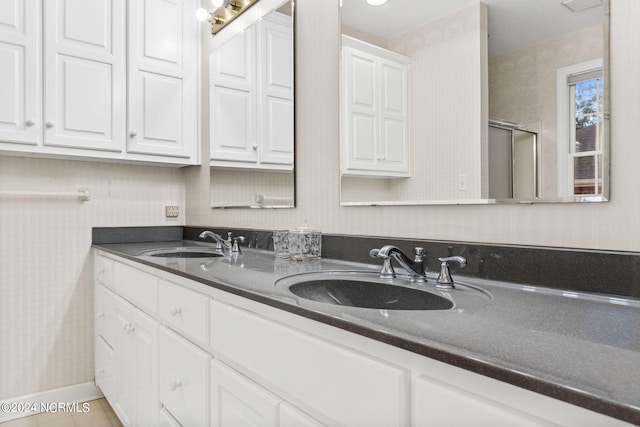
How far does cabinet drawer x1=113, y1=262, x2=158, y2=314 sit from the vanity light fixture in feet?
4.75

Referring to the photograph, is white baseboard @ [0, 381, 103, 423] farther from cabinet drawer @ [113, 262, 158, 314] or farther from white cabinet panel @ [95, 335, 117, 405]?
cabinet drawer @ [113, 262, 158, 314]

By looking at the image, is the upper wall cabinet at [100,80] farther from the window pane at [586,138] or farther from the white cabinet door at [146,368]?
the window pane at [586,138]

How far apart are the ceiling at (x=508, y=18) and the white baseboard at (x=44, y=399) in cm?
246

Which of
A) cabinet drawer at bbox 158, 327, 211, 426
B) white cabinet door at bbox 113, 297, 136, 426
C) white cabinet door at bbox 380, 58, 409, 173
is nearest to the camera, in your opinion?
cabinet drawer at bbox 158, 327, 211, 426

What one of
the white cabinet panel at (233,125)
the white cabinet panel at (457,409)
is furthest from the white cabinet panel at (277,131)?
the white cabinet panel at (457,409)

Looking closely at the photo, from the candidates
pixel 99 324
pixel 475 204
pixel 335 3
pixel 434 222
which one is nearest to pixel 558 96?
pixel 475 204

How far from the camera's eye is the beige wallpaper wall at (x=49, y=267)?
2227mm

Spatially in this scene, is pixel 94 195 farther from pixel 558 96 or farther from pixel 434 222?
pixel 558 96

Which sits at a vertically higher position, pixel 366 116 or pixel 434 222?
pixel 366 116

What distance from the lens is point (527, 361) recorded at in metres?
0.52

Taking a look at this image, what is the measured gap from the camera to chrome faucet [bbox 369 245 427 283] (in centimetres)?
114

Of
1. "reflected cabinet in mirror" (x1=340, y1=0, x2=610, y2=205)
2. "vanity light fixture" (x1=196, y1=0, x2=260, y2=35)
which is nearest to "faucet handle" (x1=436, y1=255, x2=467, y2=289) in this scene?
"reflected cabinet in mirror" (x1=340, y1=0, x2=610, y2=205)

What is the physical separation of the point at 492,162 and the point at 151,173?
2.20 m

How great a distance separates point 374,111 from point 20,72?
172 centimetres
